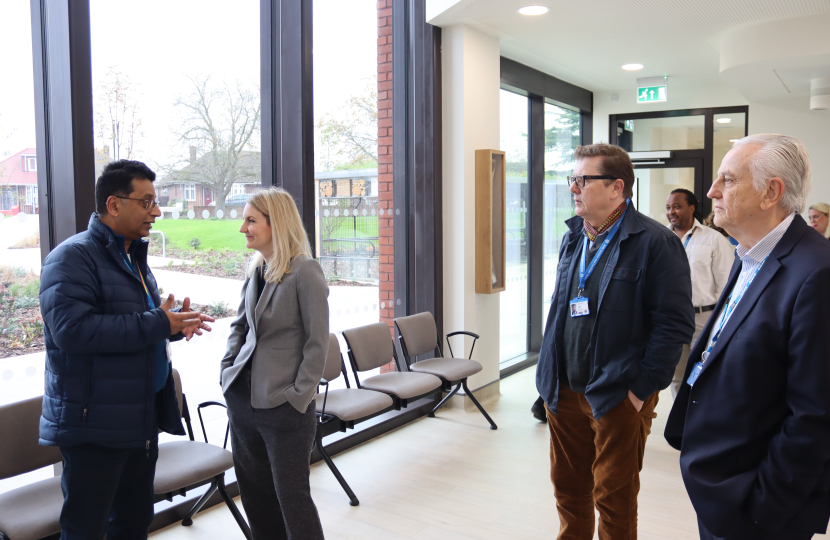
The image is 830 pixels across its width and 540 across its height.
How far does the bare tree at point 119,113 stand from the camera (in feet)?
10.6

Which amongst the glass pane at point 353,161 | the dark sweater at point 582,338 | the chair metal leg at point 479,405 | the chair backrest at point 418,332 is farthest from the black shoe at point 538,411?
the dark sweater at point 582,338

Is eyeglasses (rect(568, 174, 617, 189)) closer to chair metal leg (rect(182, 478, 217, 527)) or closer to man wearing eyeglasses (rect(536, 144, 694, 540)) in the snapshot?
man wearing eyeglasses (rect(536, 144, 694, 540))

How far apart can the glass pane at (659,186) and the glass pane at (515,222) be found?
8.18 feet

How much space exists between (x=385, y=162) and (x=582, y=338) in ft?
10.6

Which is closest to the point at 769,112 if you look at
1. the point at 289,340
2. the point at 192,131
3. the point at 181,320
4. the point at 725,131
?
the point at 725,131

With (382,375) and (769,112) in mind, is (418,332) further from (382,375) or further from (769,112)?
(769,112)

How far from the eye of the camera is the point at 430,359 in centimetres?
528

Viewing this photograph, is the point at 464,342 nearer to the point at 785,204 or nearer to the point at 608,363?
the point at 608,363

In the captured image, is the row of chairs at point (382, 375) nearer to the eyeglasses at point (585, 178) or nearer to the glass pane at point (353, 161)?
the glass pane at point (353, 161)

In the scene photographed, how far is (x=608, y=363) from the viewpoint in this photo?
248 centimetres

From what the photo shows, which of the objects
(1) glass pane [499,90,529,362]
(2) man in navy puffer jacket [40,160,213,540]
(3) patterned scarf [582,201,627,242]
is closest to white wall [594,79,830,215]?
(1) glass pane [499,90,529,362]

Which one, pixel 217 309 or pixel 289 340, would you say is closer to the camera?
pixel 289 340

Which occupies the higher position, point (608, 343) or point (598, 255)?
point (598, 255)

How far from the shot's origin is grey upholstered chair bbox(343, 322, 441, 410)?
4371 mm
